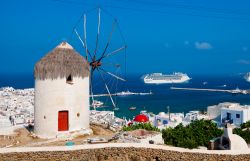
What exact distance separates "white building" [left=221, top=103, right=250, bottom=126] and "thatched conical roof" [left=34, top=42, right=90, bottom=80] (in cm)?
2060

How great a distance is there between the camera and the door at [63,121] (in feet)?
52.5

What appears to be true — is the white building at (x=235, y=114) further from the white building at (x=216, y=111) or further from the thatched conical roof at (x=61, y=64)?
the thatched conical roof at (x=61, y=64)

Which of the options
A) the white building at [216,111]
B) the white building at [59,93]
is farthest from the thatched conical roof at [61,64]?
the white building at [216,111]

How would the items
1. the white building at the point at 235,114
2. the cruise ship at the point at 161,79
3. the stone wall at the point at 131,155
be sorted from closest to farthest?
1. the stone wall at the point at 131,155
2. the white building at the point at 235,114
3. the cruise ship at the point at 161,79

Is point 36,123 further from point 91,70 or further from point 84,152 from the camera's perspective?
point 84,152

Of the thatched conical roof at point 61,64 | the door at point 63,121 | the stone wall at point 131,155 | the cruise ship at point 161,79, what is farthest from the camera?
→ the cruise ship at point 161,79

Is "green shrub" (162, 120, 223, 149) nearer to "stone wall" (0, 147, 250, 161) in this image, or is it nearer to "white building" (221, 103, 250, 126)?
"stone wall" (0, 147, 250, 161)

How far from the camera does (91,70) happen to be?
A: 715 inches

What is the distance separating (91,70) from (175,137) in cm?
586

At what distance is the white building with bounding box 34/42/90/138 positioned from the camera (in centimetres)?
1584

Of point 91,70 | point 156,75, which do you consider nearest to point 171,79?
point 156,75

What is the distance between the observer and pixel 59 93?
52.0 feet

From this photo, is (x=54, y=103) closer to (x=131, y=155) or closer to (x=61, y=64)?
(x=61, y=64)

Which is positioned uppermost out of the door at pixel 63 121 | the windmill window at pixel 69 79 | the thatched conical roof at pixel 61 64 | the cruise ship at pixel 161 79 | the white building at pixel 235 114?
the cruise ship at pixel 161 79
